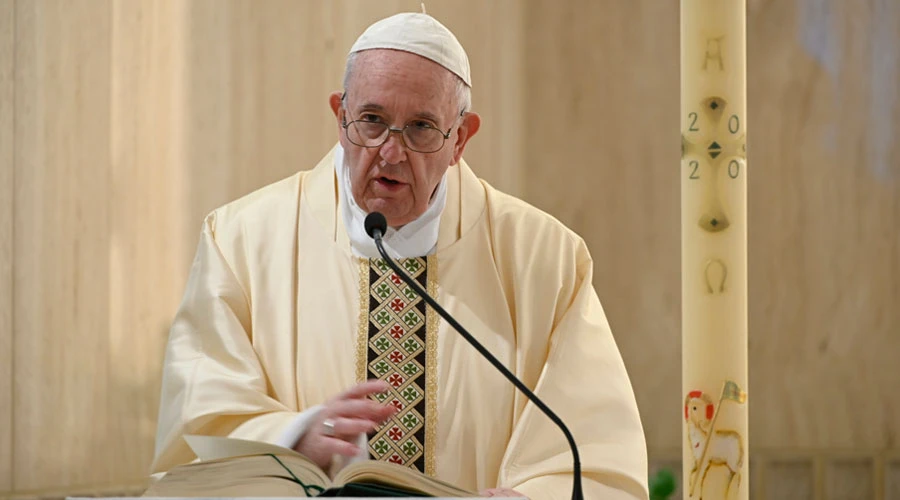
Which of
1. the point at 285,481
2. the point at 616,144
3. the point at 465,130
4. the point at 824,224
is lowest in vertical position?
the point at 285,481

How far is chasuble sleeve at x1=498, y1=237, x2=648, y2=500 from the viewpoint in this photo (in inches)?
121

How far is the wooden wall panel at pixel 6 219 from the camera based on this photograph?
431 centimetres

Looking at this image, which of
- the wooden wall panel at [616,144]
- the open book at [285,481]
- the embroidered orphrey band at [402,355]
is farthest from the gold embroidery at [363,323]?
the wooden wall panel at [616,144]

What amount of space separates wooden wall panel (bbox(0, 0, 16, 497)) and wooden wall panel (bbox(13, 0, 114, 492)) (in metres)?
0.03

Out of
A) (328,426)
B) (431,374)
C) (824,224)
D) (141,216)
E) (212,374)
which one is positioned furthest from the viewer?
(824,224)

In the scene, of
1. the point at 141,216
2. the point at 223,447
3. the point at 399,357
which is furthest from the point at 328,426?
the point at 141,216

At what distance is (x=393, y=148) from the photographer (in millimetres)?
3145

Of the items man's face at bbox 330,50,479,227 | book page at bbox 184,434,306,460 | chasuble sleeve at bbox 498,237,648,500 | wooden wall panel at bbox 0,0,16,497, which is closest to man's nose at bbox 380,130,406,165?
man's face at bbox 330,50,479,227

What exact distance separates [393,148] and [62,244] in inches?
70.5

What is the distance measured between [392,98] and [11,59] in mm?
1798

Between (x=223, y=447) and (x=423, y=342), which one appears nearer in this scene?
(x=223, y=447)

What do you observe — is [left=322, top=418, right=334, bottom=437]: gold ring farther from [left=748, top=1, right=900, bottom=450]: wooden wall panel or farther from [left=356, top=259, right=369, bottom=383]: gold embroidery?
[left=748, top=1, right=900, bottom=450]: wooden wall panel

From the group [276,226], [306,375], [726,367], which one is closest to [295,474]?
[306,375]

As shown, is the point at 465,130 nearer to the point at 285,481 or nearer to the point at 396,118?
the point at 396,118
